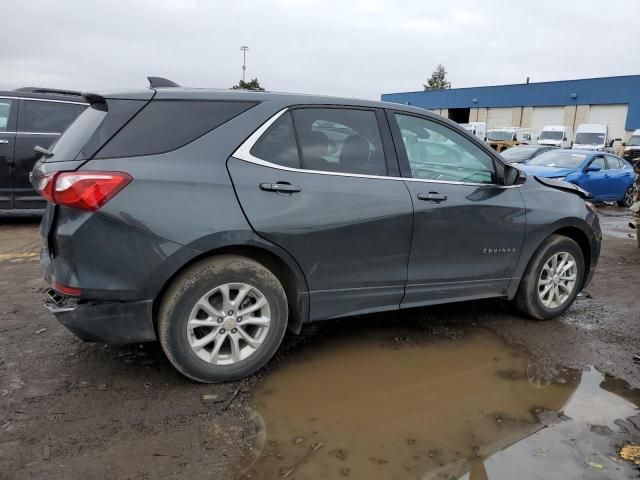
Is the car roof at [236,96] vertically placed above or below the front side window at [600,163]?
above

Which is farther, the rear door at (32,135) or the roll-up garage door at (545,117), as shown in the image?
the roll-up garage door at (545,117)

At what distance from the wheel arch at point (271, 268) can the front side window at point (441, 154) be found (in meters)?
1.15

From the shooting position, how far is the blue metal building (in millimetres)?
37500

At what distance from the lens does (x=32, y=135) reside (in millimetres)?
7430

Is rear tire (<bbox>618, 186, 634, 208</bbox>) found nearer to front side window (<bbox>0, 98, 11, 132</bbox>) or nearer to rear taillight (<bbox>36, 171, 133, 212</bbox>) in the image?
front side window (<bbox>0, 98, 11, 132</bbox>)

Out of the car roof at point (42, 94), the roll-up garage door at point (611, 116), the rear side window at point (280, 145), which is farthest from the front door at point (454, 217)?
the roll-up garage door at point (611, 116)

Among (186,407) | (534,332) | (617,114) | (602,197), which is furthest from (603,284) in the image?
(617,114)

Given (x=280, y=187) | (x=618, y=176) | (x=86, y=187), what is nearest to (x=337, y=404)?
(x=280, y=187)

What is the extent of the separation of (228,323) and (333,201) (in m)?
1.00

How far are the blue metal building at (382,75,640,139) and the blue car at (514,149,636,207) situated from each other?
26632 millimetres

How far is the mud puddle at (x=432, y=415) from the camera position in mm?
2586

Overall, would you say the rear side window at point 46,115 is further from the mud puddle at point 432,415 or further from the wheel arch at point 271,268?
the mud puddle at point 432,415

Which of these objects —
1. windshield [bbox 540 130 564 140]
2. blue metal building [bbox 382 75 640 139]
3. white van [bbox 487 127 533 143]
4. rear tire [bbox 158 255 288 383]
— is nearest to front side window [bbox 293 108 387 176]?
rear tire [bbox 158 255 288 383]

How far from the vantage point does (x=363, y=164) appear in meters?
3.56
